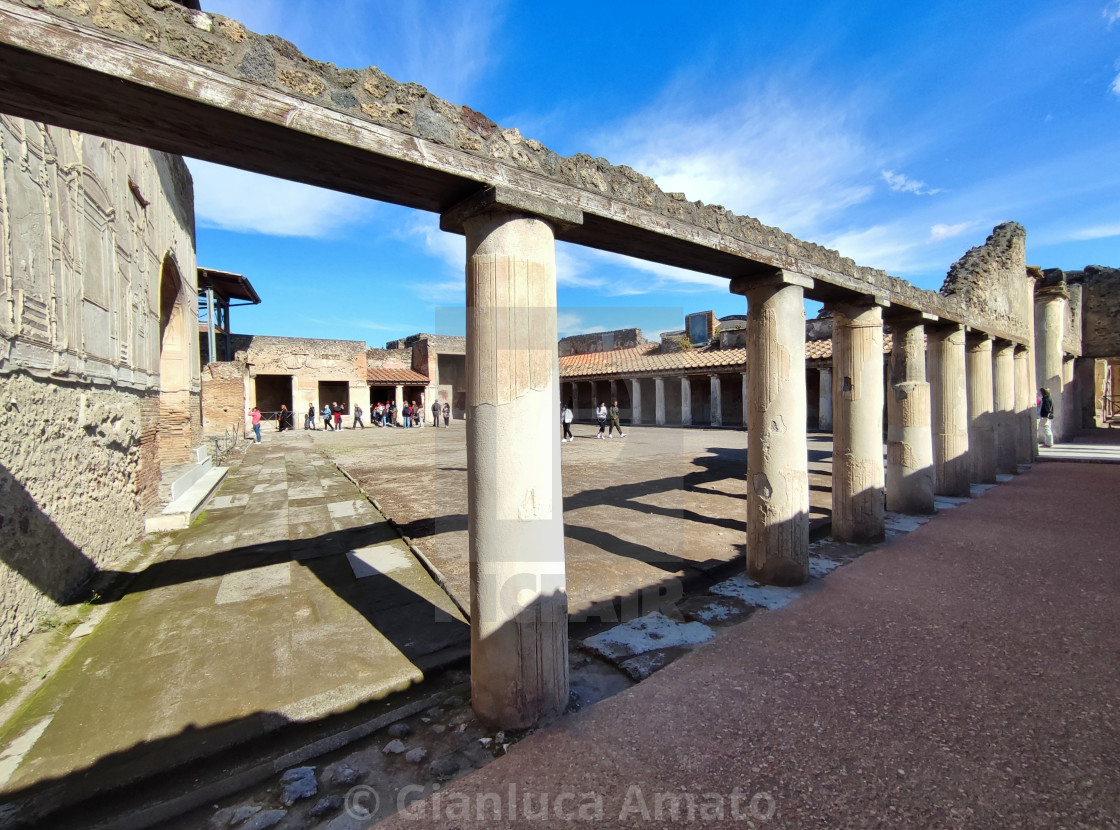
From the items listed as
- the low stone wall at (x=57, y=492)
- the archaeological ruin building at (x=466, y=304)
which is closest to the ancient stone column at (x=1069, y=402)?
the archaeological ruin building at (x=466, y=304)

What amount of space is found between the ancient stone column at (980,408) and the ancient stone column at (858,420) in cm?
468

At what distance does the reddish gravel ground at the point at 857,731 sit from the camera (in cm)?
199

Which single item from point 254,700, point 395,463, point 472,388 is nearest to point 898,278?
point 472,388

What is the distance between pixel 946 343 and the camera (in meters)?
7.30

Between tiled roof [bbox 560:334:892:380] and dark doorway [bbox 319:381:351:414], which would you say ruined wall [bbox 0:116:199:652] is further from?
dark doorway [bbox 319:381:351:414]

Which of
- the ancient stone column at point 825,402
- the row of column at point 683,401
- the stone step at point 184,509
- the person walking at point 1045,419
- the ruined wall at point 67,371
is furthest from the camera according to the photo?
the row of column at point 683,401

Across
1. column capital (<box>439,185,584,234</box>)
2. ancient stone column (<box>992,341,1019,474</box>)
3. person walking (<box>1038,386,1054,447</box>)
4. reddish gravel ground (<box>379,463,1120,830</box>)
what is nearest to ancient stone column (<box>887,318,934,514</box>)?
reddish gravel ground (<box>379,463,1120,830</box>)

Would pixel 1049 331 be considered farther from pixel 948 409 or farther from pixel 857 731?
pixel 857 731

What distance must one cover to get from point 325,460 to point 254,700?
440 inches

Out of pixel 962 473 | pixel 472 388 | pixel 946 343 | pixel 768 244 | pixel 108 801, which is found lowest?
pixel 108 801

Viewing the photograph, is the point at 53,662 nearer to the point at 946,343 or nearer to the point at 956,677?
the point at 956,677

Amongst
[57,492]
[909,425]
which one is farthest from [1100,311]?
[57,492]

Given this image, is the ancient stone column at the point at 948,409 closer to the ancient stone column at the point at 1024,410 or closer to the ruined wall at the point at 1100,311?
the ancient stone column at the point at 1024,410

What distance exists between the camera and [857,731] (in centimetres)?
243
